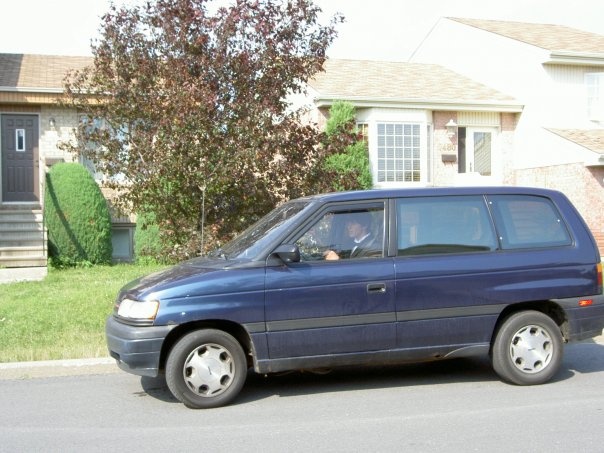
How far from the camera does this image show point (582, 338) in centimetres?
702

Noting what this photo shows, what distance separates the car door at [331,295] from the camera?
20.8 feet

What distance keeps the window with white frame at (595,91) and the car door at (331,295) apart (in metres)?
16.3

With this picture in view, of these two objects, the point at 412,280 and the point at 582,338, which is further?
the point at 582,338

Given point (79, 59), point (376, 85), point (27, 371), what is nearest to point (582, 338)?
point (27, 371)

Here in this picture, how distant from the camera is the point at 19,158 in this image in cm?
1733

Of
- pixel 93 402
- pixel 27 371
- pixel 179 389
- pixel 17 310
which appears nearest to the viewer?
pixel 179 389

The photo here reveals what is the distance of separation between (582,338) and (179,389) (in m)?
3.69

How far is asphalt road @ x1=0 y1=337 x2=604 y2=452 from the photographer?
17.6 feet

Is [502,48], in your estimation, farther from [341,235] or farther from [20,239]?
[341,235]

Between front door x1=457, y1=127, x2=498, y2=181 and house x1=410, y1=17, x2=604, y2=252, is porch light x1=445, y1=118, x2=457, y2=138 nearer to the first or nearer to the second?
front door x1=457, y1=127, x2=498, y2=181

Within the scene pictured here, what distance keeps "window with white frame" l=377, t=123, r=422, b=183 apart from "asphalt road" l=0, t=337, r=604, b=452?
11832 millimetres

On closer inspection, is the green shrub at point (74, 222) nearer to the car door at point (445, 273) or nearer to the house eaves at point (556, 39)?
the car door at point (445, 273)

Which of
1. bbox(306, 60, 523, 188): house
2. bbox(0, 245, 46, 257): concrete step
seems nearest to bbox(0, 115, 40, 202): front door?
bbox(0, 245, 46, 257): concrete step

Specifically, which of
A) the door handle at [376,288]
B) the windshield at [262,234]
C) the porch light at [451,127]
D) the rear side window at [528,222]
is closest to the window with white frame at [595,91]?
the porch light at [451,127]
